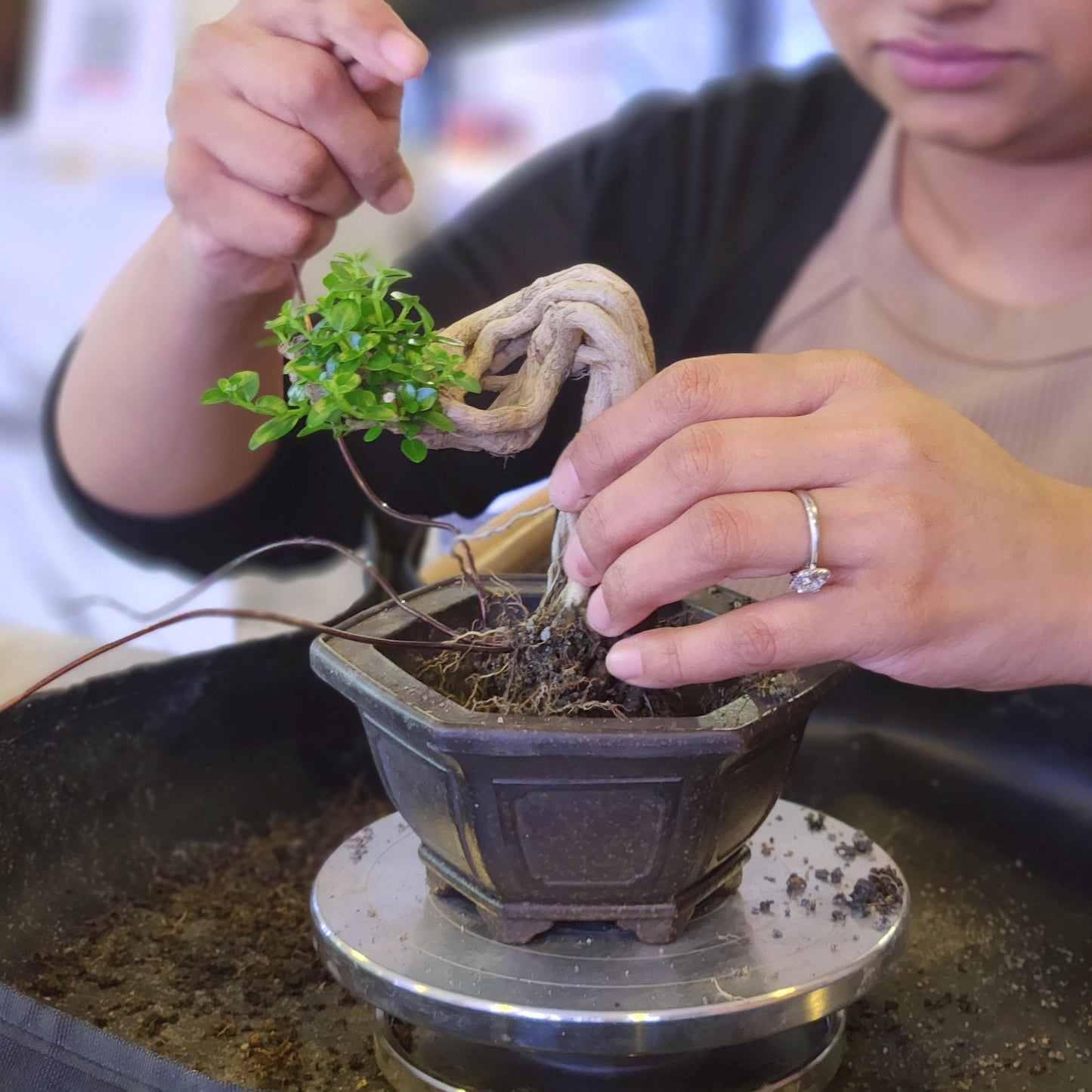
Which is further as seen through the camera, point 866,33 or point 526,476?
point 866,33

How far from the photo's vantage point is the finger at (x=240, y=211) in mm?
729

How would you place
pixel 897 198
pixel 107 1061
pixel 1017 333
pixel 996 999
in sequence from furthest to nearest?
pixel 897 198
pixel 1017 333
pixel 996 999
pixel 107 1061

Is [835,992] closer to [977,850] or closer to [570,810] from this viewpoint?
[570,810]

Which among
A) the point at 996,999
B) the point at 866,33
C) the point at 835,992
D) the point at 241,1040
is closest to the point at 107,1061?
the point at 241,1040

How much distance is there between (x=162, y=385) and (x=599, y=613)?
0.53 m

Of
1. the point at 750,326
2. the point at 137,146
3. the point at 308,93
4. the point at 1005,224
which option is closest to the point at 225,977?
the point at 308,93

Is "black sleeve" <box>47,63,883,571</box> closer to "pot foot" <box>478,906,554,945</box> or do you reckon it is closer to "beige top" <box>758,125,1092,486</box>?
"beige top" <box>758,125,1092,486</box>

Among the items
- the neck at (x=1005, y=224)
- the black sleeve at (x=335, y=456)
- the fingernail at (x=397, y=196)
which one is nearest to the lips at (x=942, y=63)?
the neck at (x=1005, y=224)

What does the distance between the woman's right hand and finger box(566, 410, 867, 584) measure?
10.4 inches

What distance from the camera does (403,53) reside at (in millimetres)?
619

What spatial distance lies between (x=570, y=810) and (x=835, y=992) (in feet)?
0.54

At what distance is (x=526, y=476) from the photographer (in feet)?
2.28

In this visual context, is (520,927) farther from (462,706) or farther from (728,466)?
(728,466)

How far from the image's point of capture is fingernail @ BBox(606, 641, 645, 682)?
1.86 feet
